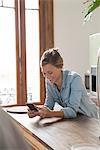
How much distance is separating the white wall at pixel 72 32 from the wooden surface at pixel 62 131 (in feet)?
8.55

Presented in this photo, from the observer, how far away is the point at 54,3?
14.6 ft

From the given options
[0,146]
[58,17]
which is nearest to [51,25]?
[58,17]

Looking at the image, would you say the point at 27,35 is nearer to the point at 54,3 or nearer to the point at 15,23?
the point at 15,23

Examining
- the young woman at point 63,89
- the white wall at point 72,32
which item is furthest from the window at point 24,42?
the young woman at point 63,89

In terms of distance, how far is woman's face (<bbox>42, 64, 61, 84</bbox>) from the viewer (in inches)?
87.2

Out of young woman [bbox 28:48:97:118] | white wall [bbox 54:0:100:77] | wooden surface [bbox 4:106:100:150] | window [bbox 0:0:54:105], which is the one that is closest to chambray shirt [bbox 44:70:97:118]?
young woman [bbox 28:48:97:118]

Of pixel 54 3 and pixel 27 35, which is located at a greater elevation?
pixel 54 3

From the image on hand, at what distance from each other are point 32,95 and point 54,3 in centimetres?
150

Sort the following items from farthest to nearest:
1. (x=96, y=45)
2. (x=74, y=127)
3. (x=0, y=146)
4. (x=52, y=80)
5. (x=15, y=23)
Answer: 1. (x=15, y=23)
2. (x=96, y=45)
3. (x=52, y=80)
4. (x=74, y=127)
5. (x=0, y=146)

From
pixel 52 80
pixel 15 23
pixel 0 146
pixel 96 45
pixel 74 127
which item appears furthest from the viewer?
pixel 15 23

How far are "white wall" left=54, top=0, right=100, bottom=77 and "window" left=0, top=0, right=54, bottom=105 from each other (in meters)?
0.13

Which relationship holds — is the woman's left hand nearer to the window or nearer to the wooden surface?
the wooden surface

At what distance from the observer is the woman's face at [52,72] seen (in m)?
2.21

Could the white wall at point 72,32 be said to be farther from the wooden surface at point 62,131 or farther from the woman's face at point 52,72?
the wooden surface at point 62,131
